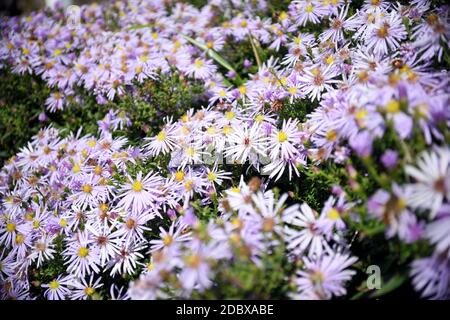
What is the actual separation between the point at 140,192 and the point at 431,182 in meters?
1.16

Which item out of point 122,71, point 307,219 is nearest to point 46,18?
point 122,71

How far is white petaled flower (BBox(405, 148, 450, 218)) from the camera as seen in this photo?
0.99 meters

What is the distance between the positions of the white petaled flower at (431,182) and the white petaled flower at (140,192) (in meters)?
1.02

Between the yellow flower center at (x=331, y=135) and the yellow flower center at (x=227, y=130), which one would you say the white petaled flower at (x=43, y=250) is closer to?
the yellow flower center at (x=227, y=130)

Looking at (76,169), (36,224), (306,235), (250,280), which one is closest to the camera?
(250,280)

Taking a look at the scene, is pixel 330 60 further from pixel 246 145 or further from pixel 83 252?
pixel 83 252

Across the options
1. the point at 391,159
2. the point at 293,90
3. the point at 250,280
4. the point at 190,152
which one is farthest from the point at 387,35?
the point at 250,280

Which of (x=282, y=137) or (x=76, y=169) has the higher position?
(x=282, y=137)

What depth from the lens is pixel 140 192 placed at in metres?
1.73

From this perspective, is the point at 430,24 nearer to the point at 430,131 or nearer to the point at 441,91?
the point at 441,91

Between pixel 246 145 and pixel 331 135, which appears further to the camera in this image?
pixel 246 145

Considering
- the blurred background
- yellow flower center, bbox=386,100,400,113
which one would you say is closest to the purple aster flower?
yellow flower center, bbox=386,100,400,113

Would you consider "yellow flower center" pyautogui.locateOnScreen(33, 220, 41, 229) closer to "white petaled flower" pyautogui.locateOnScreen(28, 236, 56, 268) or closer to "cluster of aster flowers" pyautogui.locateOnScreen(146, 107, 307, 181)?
"white petaled flower" pyautogui.locateOnScreen(28, 236, 56, 268)

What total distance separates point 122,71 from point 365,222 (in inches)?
71.7
